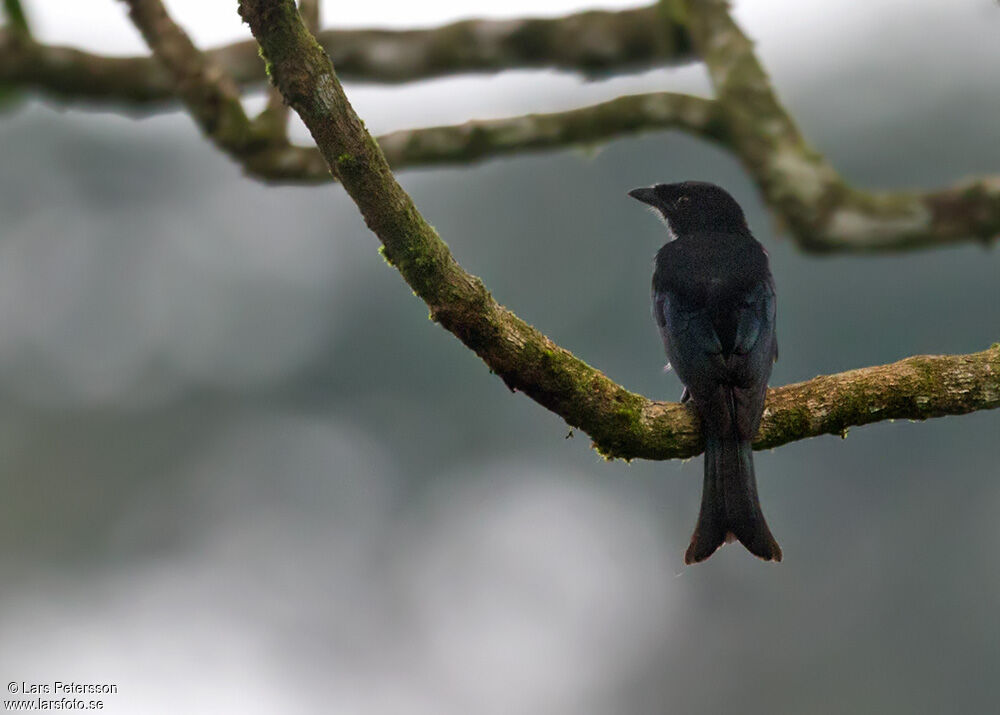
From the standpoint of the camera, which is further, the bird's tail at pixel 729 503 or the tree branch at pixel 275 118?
the tree branch at pixel 275 118

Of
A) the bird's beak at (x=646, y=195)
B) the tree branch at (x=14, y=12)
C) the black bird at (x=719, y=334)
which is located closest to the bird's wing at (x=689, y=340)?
the black bird at (x=719, y=334)

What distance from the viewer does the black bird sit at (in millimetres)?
4383

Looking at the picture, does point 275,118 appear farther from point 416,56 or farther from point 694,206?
point 694,206

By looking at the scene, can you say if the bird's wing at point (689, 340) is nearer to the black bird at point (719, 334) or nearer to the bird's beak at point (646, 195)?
the black bird at point (719, 334)


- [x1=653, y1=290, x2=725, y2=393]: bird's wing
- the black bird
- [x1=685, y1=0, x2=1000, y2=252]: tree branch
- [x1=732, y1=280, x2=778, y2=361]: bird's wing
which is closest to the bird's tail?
the black bird

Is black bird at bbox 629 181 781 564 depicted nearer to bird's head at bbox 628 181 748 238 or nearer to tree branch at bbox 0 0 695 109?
bird's head at bbox 628 181 748 238

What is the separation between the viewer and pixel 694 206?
5863mm

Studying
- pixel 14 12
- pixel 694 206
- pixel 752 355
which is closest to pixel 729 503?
pixel 752 355

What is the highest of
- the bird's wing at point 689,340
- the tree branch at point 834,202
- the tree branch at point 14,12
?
the tree branch at point 834,202

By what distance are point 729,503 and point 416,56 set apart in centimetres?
273

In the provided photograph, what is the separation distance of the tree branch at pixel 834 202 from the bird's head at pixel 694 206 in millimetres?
216

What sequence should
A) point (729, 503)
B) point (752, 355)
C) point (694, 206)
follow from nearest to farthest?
point (729, 503)
point (752, 355)
point (694, 206)

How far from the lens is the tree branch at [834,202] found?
207 inches

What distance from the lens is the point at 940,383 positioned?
14.6ft
